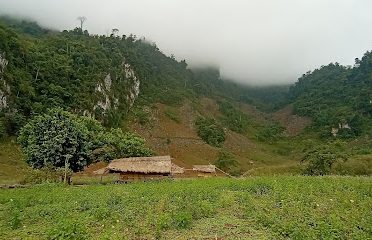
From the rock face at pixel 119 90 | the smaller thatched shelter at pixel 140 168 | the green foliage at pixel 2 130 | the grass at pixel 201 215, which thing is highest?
the rock face at pixel 119 90

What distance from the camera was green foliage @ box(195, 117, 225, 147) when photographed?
11250 centimetres

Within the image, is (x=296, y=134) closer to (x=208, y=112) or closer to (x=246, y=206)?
(x=208, y=112)

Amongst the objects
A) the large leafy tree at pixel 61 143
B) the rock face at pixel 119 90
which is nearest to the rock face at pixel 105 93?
the rock face at pixel 119 90

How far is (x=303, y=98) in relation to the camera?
163 metres

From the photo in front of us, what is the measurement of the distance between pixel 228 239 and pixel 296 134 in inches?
4927

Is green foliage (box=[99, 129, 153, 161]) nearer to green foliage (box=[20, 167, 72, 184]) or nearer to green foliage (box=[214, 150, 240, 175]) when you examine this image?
green foliage (box=[20, 167, 72, 184])

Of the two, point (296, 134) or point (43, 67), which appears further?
point (296, 134)

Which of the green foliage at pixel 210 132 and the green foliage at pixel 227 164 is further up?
the green foliage at pixel 210 132

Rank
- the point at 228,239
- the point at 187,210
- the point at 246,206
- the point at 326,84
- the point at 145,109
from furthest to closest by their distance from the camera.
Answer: the point at 326,84, the point at 145,109, the point at 246,206, the point at 187,210, the point at 228,239

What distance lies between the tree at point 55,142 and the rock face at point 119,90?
48.6 metres

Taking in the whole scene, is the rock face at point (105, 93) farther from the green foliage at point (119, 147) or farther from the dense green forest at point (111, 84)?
the green foliage at point (119, 147)

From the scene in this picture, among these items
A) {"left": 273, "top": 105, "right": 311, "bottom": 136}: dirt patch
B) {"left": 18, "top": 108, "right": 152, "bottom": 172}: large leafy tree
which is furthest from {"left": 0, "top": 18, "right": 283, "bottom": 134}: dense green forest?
{"left": 273, "top": 105, "right": 311, "bottom": 136}: dirt patch

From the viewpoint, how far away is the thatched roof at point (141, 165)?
4297cm

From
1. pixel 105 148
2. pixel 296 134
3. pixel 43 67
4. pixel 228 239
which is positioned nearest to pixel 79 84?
pixel 43 67
